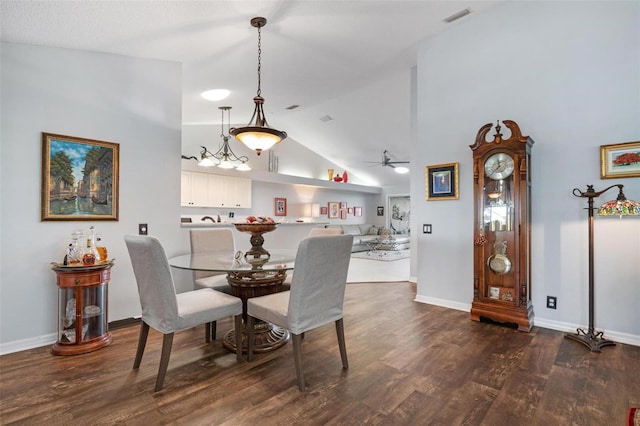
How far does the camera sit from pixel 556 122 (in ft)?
9.92

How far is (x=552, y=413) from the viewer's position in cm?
172

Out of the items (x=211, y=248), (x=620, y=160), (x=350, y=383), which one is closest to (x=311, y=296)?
(x=350, y=383)

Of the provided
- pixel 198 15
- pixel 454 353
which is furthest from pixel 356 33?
pixel 454 353

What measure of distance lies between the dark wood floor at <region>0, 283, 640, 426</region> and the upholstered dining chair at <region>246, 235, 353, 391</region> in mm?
246

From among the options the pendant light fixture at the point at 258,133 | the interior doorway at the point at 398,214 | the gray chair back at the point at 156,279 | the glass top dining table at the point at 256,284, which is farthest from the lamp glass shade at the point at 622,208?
the interior doorway at the point at 398,214

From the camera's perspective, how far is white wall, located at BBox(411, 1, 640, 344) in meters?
2.71

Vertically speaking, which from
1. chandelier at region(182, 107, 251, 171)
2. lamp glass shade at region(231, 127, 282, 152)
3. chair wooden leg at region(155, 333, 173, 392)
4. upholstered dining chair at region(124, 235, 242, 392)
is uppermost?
chandelier at region(182, 107, 251, 171)

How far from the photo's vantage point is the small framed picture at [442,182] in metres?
3.67

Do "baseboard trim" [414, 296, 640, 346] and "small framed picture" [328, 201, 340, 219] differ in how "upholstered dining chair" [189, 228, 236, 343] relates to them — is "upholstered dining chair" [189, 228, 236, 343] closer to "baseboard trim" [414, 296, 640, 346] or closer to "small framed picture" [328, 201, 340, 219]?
"baseboard trim" [414, 296, 640, 346]

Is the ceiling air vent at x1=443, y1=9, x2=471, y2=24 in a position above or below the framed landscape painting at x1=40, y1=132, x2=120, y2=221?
above

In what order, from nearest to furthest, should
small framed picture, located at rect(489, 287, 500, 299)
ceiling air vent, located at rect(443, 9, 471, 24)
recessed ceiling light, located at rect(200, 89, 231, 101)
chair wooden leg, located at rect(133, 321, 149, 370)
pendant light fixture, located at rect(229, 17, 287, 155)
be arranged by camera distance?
chair wooden leg, located at rect(133, 321, 149, 370)
pendant light fixture, located at rect(229, 17, 287, 155)
small framed picture, located at rect(489, 287, 500, 299)
ceiling air vent, located at rect(443, 9, 471, 24)
recessed ceiling light, located at rect(200, 89, 231, 101)

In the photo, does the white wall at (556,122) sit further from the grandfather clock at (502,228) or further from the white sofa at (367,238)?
the white sofa at (367,238)

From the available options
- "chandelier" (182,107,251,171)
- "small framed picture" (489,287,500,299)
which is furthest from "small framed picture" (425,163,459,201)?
"chandelier" (182,107,251,171)

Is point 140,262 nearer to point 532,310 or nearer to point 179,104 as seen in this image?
point 179,104
